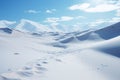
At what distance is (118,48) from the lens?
38188mm

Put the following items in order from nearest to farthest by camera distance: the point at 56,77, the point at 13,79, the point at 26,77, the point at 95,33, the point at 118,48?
the point at 13,79 < the point at 26,77 < the point at 56,77 < the point at 118,48 < the point at 95,33

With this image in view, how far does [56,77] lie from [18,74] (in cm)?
351

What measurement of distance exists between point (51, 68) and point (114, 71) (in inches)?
281

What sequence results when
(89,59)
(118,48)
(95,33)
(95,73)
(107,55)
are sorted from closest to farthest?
A: (95,73) < (89,59) < (107,55) < (118,48) < (95,33)

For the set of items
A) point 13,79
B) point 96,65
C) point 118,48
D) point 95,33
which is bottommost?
point 13,79

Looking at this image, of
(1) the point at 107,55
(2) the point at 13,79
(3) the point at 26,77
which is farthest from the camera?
(1) the point at 107,55

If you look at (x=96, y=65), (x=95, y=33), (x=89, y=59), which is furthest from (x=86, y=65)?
(x=95, y=33)

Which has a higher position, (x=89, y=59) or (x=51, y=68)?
(x=89, y=59)

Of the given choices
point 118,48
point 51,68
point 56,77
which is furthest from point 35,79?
point 118,48

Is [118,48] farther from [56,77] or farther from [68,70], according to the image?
[56,77]

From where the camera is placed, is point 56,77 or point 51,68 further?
point 51,68

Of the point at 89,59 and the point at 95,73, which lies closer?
the point at 95,73

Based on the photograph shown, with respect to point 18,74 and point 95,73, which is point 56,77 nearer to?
point 18,74

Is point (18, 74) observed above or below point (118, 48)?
below
